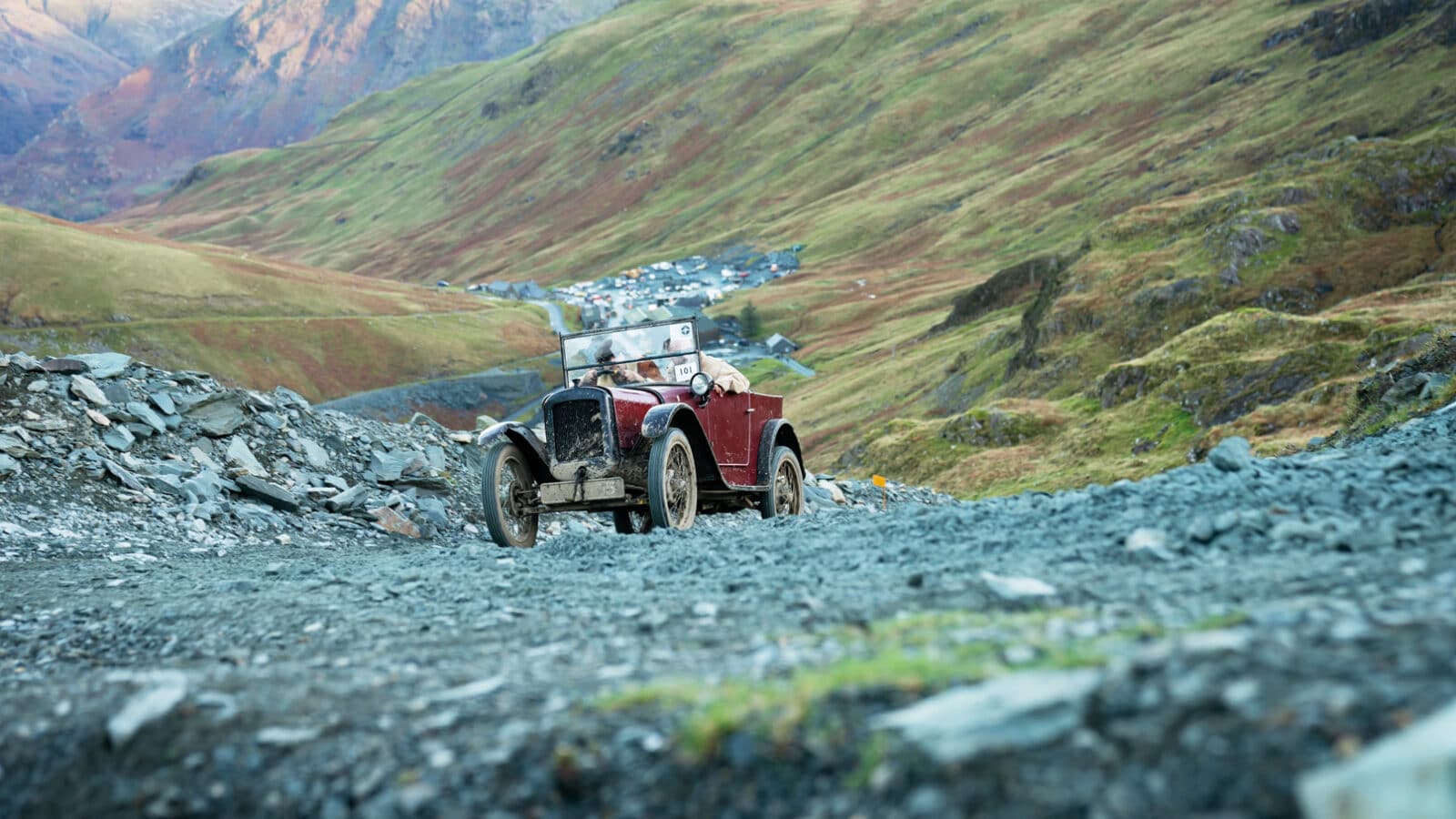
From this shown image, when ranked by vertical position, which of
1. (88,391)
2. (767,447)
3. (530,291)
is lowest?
(767,447)

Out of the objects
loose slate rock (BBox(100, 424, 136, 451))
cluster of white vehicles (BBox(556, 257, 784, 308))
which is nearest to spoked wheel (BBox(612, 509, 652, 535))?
loose slate rock (BBox(100, 424, 136, 451))

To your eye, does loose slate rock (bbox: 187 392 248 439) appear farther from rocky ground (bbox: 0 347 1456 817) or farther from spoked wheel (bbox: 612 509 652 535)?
spoked wheel (bbox: 612 509 652 535)

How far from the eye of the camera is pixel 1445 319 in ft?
108

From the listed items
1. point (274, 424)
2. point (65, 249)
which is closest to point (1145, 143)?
point (65, 249)

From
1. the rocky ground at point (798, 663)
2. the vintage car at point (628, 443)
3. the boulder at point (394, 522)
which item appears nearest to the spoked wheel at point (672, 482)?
the vintage car at point (628, 443)

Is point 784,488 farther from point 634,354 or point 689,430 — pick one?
point 689,430

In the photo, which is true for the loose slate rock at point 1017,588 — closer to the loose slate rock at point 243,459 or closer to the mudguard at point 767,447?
the mudguard at point 767,447

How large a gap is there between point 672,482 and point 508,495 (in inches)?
87.9

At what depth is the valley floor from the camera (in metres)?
3.46

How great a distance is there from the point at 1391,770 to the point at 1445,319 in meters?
36.7

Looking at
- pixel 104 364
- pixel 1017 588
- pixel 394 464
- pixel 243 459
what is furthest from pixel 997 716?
A: pixel 104 364

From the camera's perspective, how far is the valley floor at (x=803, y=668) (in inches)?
136

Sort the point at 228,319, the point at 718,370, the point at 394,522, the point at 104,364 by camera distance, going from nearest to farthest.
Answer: the point at 718,370
the point at 394,522
the point at 104,364
the point at 228,319

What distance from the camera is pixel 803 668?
16.2ft
